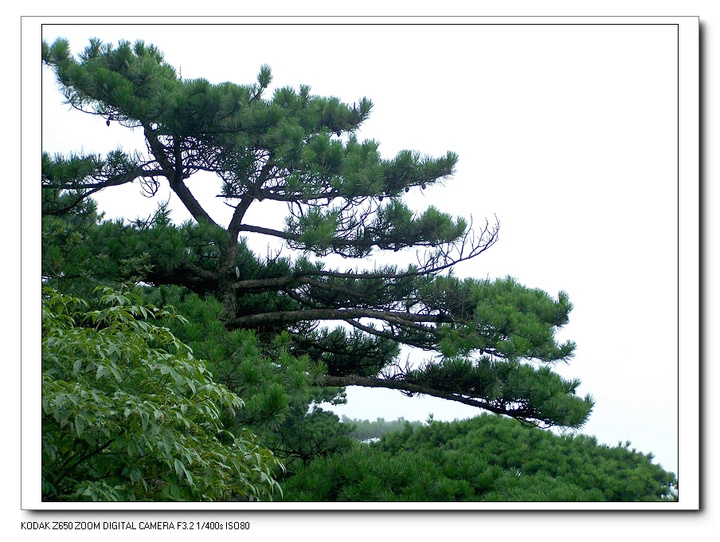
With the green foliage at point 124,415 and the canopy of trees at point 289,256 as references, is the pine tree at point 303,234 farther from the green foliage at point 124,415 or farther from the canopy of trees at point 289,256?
the green foliage at point 124,415

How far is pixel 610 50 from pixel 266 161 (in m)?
1.78

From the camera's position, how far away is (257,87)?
3.54m

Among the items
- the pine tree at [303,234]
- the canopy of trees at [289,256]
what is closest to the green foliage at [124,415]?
the canopy of trees at [289,256]

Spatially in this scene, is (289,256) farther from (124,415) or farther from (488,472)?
(124,415)

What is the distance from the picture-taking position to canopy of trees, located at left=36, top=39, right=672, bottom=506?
3092 millimetres

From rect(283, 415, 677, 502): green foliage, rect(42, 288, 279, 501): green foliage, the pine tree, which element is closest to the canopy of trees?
the pine tree

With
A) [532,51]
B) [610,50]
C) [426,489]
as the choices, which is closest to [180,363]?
[426,489]

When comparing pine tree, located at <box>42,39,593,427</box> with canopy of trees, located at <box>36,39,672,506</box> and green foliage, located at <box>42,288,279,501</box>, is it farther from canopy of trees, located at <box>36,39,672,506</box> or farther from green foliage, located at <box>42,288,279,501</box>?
green foliage, located at <box>42,288,279,501</box>

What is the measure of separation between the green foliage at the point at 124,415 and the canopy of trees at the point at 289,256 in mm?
555

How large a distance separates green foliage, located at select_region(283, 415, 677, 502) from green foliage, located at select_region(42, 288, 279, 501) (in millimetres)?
843

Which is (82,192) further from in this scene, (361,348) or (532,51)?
(532,51)

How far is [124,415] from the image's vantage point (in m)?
1.78

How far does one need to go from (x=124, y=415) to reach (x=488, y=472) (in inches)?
77.4

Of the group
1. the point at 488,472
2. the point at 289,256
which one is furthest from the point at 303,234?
the point at 488,472
